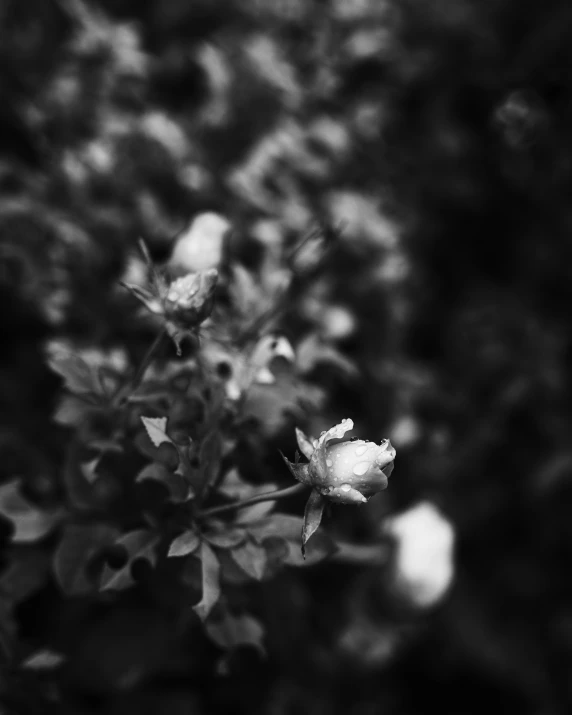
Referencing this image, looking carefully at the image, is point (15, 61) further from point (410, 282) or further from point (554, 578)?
point (554, 578)

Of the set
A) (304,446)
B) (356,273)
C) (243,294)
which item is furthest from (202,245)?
(356,273)

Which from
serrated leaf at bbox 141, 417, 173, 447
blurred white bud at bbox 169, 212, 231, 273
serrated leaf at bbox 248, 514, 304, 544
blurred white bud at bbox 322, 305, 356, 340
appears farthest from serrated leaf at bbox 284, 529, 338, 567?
blurred white bud at bbox 322, 305, 356, 340

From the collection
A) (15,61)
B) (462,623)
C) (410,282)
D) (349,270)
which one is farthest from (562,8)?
(462,623)

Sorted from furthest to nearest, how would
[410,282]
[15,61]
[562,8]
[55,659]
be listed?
1. [562,8]
2. [410,282]
3. [15,61]
4. [55,659]

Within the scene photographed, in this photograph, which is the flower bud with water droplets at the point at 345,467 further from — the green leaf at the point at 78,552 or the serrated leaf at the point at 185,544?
the green leaf at the point at 78,552

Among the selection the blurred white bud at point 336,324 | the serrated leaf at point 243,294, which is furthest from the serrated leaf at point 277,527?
the blurred white bud at point 336,324

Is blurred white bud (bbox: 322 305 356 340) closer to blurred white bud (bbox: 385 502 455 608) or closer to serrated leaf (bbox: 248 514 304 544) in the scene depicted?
blurred white bud (bbox: 385 502 455 608)
